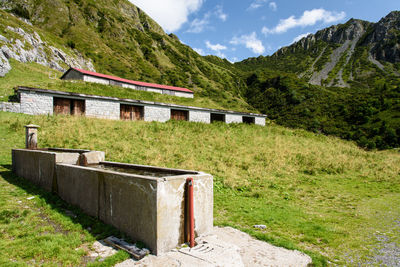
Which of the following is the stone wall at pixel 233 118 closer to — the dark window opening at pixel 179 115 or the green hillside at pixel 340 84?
the dark window opening at pixel 179 115

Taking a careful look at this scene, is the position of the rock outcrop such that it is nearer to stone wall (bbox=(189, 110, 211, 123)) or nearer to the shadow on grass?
stone wall (bbox=(189, 110, 211, 123))

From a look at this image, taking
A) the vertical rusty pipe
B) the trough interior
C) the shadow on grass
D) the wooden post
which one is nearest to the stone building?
the wooden post

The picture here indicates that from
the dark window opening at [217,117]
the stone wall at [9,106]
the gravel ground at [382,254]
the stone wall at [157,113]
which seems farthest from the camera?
the dark window opening at [217,117]

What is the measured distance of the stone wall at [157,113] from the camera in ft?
85.7

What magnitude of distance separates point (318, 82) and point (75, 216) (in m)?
88.1

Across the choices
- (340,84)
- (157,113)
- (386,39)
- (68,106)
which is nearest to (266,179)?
(157,113)

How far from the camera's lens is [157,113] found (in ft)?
87.9

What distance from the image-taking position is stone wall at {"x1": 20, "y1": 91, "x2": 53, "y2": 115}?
19484 millimetres

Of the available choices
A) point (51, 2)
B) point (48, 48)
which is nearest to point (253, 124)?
point (48, 48)

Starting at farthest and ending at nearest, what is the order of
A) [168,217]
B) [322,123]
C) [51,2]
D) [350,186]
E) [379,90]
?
[51,2] → [379,90] → [322,123] → [350,186] → [168,217]

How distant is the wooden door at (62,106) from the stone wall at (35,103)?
50 cm

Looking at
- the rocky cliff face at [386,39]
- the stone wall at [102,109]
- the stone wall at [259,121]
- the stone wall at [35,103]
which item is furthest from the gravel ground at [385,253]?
the rocky cliff face at [386,39]

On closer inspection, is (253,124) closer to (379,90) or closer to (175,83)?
(379,90)

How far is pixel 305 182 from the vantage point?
12914mm
